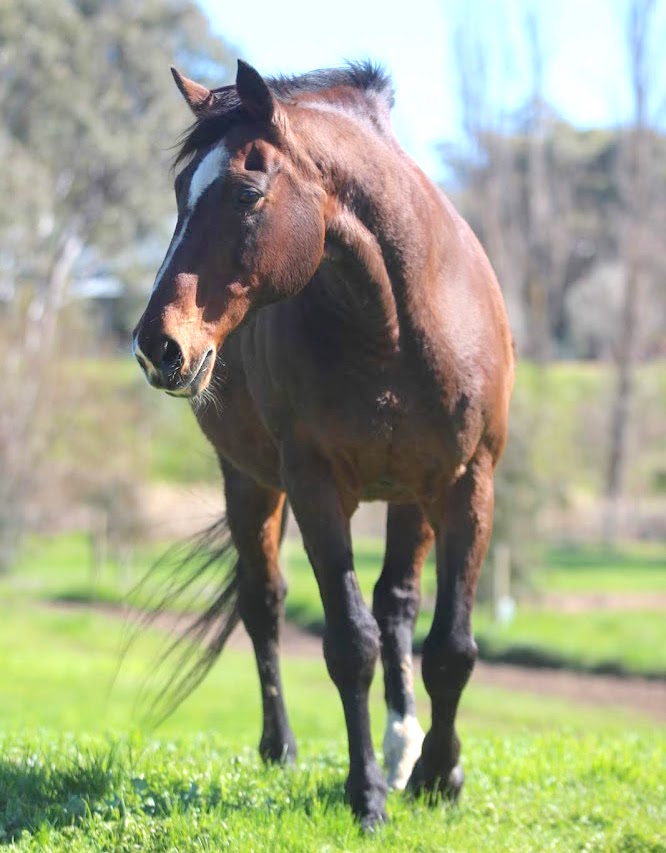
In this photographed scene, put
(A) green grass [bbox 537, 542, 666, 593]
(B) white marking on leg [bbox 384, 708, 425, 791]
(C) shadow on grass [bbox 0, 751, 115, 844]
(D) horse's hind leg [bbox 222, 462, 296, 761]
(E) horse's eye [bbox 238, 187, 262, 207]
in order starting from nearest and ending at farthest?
(E) horse's eye [bbox 238, 187, 262, 207] < (C) shadow on grass [bbox 0, 751, 115, 844] < (B) white marking on leg [bbox 384, 708, 425, 791] < (D) horse's hind leg [bbox 222, 462, 296, 761] < (A) green grass [bbox 537, 542, 666, 593]

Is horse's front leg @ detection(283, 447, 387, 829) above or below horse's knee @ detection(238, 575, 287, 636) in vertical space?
above

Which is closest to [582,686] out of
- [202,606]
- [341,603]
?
[202,606]

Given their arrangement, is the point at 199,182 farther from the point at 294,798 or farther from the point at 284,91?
the point at 294,798

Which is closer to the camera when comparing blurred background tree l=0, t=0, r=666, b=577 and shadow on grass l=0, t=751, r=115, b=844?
shadow on grass l=0, t=751, r=115, b=844

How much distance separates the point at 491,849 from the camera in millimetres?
4449

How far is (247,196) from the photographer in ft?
13.3

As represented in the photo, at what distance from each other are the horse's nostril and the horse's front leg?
1023 millimetres

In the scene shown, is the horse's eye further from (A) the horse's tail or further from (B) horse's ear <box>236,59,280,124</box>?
(A) the horse's tail

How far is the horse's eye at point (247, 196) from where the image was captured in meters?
4.04

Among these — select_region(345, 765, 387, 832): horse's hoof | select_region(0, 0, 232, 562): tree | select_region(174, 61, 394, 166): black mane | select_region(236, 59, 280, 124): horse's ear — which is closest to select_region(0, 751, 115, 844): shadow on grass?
select_region(345, 765, 387, 832): horse's hoof

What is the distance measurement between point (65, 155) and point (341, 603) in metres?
31.1

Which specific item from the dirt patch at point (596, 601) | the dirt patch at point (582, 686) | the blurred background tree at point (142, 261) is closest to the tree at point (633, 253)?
the blurred background tree at point (142, 261)

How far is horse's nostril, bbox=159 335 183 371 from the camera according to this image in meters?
3.81

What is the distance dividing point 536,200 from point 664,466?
10.7 meters
